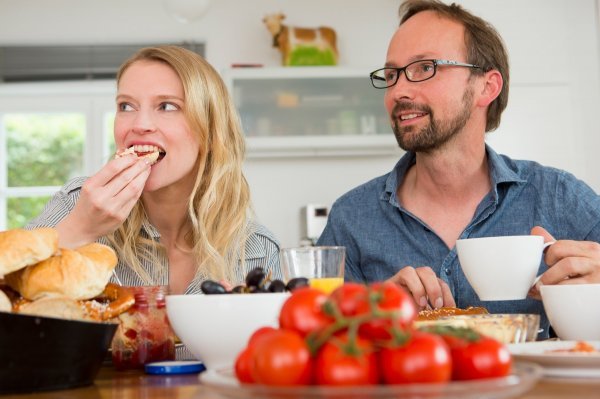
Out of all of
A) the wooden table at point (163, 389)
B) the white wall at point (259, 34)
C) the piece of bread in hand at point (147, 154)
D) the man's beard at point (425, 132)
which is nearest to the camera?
the wooden table at point (163, 389)

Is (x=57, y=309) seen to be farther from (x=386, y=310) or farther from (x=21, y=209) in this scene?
(x=21, y=209)

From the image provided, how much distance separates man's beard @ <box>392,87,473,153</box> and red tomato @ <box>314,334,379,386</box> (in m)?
1.50

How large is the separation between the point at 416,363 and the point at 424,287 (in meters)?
0.85

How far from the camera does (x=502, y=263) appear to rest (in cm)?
127

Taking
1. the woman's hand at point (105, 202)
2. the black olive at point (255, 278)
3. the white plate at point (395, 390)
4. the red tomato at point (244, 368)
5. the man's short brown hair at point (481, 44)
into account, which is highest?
the man's short brown hair at point (481, 44)

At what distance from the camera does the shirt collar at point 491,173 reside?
6.52ft

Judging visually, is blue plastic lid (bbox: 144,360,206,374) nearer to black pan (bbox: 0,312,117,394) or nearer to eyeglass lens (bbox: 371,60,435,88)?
black pan (bbox: 0,312,117,394)

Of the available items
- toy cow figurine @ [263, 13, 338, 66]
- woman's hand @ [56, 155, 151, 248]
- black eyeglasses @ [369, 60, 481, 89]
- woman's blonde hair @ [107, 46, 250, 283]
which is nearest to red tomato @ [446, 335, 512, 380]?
woman's hand @ [56, 155, 151, 248]

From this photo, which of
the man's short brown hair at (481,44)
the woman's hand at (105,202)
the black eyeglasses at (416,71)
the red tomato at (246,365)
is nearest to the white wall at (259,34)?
the man's short brown hair at (481,44)

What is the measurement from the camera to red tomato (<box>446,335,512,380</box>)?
657mm

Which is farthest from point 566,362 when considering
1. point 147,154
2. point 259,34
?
point 259,34

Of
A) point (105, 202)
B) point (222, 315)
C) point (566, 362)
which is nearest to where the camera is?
point (566, 362)

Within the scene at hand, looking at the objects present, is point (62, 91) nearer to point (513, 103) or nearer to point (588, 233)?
point (513, 103)

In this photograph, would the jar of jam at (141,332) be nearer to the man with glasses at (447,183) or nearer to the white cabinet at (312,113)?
the man with glasses at (447,183)
